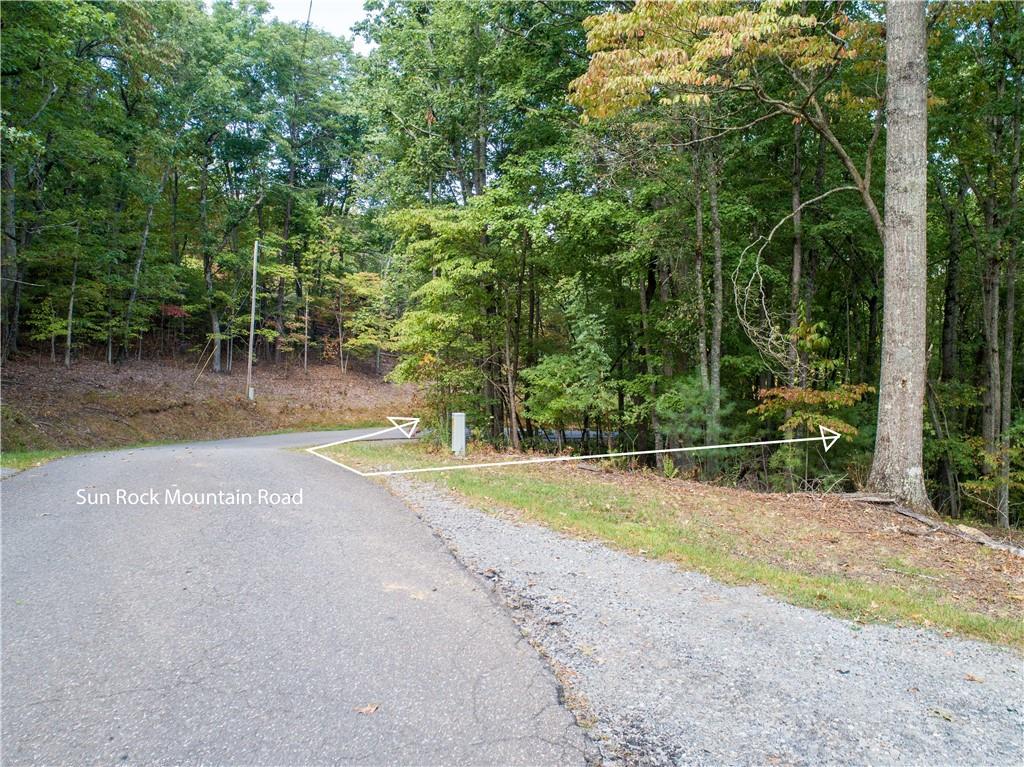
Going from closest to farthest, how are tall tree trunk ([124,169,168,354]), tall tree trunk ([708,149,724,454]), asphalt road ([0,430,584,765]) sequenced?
asphalt road ([0,430,584,765])
tall tree trunk ([708,149,724,454])
tall tree trunk ([124,169,168,354])

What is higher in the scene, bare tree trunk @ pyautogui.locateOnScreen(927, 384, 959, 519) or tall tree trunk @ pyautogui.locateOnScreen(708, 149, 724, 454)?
tall tree trunk @ pyautogui.locateOnScreen(708, 149, 724, 454)

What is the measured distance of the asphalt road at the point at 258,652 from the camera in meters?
2.31

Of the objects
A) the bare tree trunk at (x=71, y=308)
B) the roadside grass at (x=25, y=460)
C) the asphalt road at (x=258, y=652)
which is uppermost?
the bare tree trunk at (x=71, y=308)

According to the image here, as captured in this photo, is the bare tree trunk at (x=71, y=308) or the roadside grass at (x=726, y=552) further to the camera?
the bare tree trunk at (x=71, y=308)

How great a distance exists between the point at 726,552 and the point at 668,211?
7785mm

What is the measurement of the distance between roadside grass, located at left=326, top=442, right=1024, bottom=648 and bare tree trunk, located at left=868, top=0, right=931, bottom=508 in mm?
1613

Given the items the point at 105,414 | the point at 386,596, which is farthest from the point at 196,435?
the point at 386,596

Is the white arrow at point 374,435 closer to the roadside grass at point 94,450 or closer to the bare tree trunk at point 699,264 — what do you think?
the roadside grass at point 94,450

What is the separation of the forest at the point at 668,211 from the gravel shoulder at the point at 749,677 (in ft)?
15.0

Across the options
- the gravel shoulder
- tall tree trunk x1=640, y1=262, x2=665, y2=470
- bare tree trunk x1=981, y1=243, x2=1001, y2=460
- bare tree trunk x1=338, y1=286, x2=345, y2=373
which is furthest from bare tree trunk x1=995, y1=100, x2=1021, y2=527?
bare tree trunk x1=338, y1=286, x2=345, y2=373

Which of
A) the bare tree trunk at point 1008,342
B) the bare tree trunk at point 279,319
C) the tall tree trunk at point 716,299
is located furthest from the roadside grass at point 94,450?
the bare tree trunk at point 1008,342

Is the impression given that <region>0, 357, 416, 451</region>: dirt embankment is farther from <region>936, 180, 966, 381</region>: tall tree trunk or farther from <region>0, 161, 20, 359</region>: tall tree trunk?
<region>936, 180, 966, 381</region>: tall tree trunk

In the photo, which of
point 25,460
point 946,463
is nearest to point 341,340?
point 25,460

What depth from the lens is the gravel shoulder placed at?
2.33 metres
